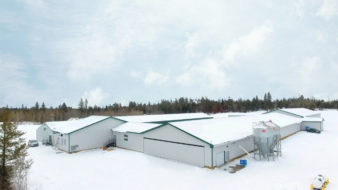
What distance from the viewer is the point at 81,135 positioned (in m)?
23.7

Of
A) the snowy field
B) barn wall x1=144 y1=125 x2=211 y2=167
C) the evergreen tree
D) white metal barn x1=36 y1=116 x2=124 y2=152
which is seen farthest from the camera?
white metal barn x1=36 y1=116 x2=124 y2=152

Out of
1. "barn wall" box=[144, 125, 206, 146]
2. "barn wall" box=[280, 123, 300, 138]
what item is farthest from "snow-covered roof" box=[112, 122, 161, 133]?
"barn wall" box=[280, 123, 300, 138]

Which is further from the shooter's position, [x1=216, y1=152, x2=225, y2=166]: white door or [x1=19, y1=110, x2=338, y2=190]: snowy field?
[x1=216, y1=152, x2=225, y2=166]: white door

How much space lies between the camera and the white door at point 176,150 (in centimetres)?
1691

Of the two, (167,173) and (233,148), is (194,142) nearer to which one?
(167,173)

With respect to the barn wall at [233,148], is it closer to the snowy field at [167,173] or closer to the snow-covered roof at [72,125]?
the snowy field at [167,173]

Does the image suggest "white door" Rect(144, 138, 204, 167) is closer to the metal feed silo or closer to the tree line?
the metal feed silo

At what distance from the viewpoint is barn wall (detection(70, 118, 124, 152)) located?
915 inches

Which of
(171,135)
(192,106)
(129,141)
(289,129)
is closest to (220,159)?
(171,135)

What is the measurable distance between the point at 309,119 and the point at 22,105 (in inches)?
4544

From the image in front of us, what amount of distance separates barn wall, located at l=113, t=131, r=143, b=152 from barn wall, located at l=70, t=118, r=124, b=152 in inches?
46.1

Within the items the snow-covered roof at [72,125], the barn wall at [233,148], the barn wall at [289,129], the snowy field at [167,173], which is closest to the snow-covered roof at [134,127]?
the snow-covered roof at [72,125]

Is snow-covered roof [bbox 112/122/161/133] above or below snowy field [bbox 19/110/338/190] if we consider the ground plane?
above

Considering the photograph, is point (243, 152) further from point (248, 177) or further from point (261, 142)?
point (248, 177)
